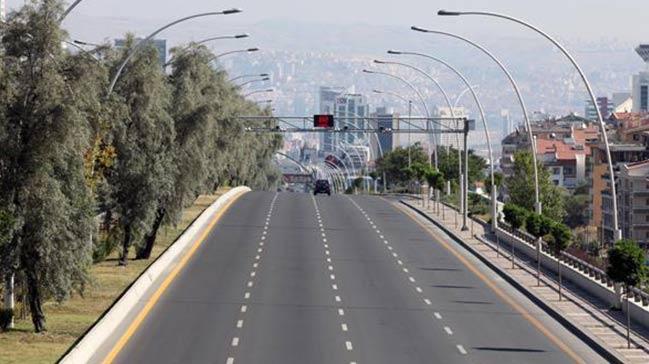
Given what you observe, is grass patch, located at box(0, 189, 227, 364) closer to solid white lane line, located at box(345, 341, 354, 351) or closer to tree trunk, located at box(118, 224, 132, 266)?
tree trunk, located at box(118, 224, 132, 266)

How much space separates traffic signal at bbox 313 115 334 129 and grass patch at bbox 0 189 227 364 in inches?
2059

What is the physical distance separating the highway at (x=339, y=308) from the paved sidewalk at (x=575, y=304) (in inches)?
32.8

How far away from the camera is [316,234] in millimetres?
76375

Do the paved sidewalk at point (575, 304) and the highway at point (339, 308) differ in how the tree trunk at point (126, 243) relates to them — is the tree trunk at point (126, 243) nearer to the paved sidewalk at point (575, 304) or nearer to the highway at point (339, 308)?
the highway at point (339, 308)

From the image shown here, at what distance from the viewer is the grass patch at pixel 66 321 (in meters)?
40.4

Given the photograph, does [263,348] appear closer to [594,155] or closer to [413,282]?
[413,282]

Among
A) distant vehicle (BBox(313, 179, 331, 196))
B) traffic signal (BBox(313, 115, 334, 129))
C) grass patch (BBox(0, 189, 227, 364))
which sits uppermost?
traffic signal (BBox(313, 115, 334, 129))

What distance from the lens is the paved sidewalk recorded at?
135 feet

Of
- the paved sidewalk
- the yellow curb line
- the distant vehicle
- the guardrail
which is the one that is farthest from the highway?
the distant vehicle

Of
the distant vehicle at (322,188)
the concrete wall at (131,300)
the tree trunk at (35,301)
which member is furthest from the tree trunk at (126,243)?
the distant vehicle at (322,188)

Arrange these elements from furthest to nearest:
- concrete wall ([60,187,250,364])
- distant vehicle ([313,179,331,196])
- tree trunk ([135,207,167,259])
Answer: distant vehicle ([313,179,331,196]) → tree trunk ([135,207,167,259]) → concrete wall ([60,187,250,364])

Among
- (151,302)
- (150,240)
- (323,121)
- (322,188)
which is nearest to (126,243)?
(150,240)

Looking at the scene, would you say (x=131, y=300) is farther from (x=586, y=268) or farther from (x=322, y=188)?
(x=322, y=188)

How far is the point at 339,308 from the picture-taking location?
159 ft
